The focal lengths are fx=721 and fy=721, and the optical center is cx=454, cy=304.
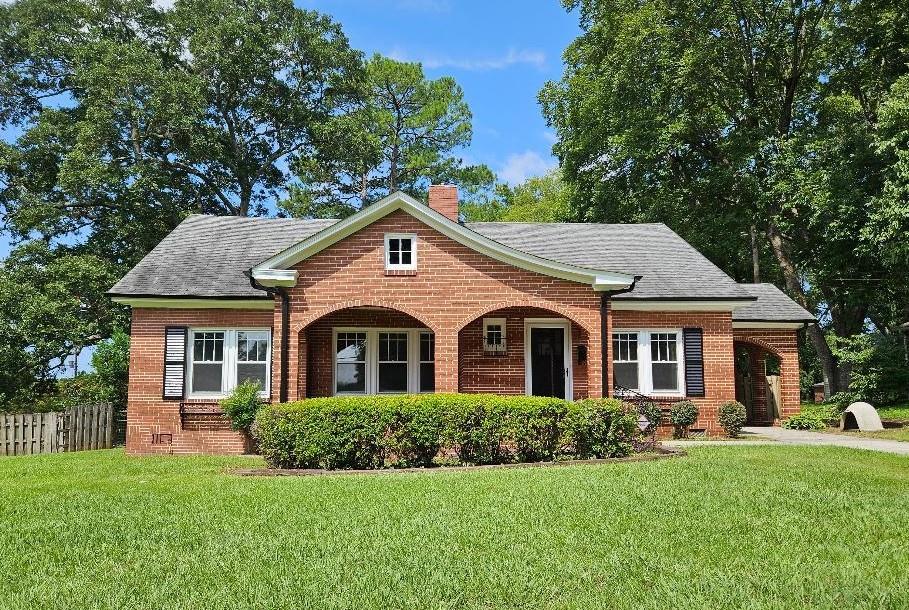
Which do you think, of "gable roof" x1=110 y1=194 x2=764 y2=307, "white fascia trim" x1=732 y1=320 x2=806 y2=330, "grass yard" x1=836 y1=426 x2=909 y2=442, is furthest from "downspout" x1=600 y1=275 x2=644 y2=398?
"white fascia trim" x1=732 y1=320 x2=806 y2=330

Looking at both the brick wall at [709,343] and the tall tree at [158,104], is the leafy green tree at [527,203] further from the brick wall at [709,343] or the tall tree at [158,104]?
the brick wall at [709,343]

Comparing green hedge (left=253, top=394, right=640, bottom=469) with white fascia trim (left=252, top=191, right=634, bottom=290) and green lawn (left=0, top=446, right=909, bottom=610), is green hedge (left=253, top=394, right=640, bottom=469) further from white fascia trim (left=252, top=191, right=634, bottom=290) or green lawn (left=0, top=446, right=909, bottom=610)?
white fascia trim (left=252, top=191, right=634, bottom=290)

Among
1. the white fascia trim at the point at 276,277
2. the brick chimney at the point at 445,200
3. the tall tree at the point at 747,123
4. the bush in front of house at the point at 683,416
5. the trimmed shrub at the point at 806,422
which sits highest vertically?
the tall tree at the point at 747,123

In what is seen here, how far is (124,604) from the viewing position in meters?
4.62

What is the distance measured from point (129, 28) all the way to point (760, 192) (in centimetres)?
2749

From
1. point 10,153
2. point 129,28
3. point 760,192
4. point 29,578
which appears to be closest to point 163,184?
point 10,153

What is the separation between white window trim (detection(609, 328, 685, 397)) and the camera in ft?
58.0

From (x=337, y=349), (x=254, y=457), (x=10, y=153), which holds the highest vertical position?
(x=10, y=153)

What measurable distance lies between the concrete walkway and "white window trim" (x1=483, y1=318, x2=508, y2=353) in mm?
4222

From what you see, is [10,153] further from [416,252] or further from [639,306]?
[639,306]

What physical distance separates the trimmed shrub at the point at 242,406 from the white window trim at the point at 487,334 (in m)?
5.29

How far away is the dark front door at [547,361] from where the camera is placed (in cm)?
1723

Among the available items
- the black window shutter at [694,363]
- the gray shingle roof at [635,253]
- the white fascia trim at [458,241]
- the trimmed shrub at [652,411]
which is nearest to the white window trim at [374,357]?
the white fascia trim at [458,241]

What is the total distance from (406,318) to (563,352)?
3888mm
